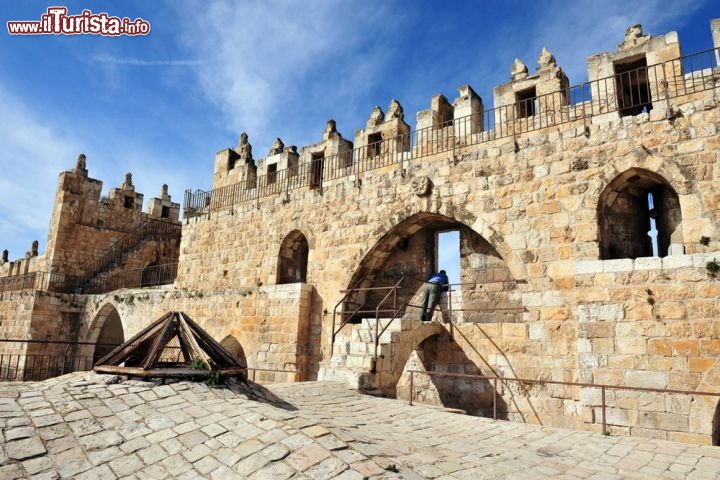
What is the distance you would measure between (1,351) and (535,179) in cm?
2125

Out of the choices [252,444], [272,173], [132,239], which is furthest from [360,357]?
[132,239]

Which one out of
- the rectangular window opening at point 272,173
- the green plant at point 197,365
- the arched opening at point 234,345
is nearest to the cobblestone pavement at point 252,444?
the green plant at point 197,365

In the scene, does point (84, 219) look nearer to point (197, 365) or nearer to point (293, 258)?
point (293, 258)

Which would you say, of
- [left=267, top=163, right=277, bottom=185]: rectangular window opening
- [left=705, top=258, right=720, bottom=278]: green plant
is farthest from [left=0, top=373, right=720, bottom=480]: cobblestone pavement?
[left=267, top=163, right=277, bottom=185]: rectangular window opening

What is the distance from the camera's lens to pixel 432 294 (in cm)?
1029

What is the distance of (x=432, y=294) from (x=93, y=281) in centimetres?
1623

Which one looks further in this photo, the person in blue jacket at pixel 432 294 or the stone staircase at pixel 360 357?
the person in blue jacket at pixel 432 294

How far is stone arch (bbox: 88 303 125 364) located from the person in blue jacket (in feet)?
41.9

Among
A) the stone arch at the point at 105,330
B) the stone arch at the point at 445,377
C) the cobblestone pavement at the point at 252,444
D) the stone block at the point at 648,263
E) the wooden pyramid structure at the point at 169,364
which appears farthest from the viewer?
the stone arch at the point at 105,330

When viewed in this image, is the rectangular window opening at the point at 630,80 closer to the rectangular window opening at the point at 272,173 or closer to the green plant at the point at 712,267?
the green plant at the point at 712,267

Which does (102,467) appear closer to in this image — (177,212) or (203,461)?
(203,461)

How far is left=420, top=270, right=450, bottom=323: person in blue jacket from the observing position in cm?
1027

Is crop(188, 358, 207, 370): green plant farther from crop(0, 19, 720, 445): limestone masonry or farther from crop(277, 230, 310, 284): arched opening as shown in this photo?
crop(277, 230, 310, 284): arched opening

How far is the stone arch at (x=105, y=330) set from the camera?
61.0 feet
